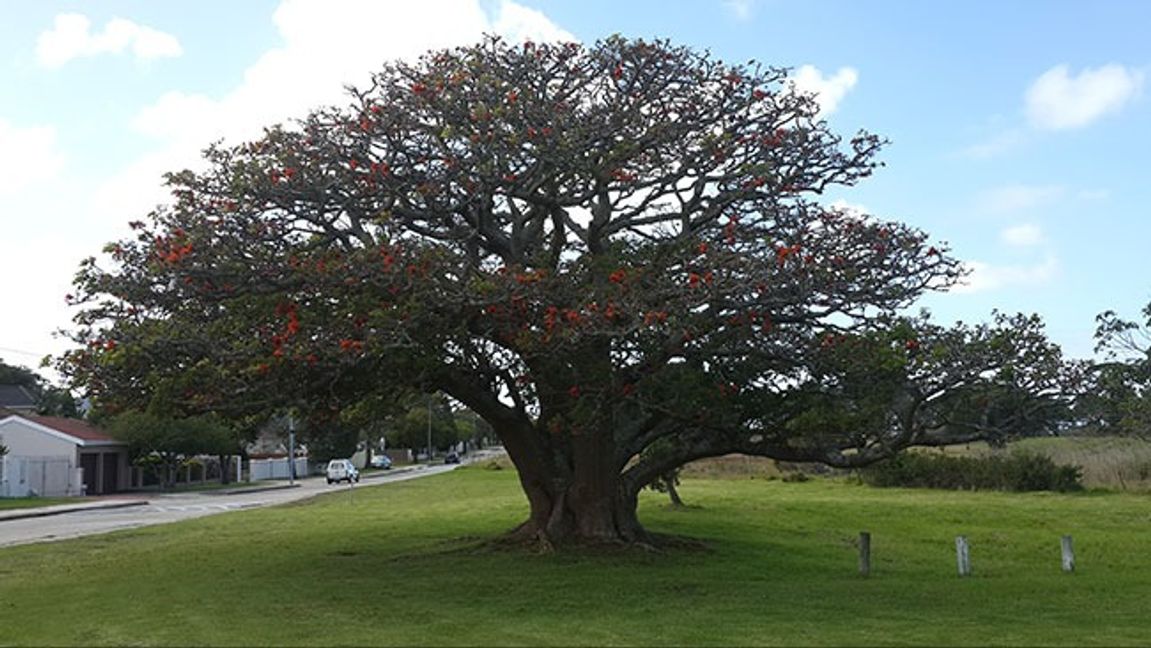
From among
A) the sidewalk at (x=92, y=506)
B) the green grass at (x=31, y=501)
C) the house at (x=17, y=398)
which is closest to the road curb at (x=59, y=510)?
the sidewalk at (x=92, y=506)

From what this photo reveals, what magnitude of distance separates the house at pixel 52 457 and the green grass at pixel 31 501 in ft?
4.44

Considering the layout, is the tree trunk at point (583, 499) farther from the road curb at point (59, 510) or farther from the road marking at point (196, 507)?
the road curb at point (59, 510)

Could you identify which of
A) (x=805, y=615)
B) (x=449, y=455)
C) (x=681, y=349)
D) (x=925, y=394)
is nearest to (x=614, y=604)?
(x=805, y=615)

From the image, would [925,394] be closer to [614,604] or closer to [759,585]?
[759,585]

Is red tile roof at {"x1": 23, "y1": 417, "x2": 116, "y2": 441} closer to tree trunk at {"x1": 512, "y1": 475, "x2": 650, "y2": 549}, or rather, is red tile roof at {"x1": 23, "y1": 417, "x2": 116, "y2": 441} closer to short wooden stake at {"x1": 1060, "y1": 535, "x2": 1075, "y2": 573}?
tree trunk at {"x1": 512, "y1": 475, "x2": 650, "y2": 549}

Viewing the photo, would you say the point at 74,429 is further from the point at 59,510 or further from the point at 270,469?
the point at 270,469

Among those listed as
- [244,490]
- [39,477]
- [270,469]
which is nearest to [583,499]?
[39,477]

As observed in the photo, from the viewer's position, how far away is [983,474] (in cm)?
4400

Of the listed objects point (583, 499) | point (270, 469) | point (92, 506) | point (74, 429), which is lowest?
point (92, 506)

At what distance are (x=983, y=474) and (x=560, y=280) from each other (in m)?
33.2

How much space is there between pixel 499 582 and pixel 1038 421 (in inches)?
316

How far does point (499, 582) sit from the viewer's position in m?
16.3

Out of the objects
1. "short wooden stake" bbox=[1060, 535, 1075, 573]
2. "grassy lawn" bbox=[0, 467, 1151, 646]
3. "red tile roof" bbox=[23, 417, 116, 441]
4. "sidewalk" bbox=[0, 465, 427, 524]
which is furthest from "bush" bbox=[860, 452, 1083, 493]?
"red tile roof" bbox=[23, 417, 116, 441]

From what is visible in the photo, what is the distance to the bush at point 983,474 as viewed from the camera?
41625 millimetres
